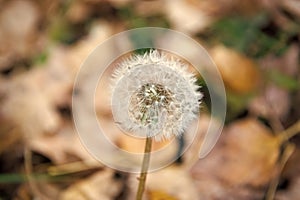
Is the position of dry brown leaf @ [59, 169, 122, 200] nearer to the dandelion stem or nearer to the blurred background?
the blurred background

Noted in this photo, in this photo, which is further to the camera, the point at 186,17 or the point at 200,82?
the point at 186,17

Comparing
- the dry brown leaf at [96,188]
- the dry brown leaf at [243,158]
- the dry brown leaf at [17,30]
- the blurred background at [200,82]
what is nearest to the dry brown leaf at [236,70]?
the blurred background at [200,82]

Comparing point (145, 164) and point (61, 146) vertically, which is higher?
point (61, 146)

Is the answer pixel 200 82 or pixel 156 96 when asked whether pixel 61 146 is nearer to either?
pixel 200 82

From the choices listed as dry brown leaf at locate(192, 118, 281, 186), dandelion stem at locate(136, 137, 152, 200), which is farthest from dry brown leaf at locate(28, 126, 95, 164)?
dandelion stem at locate(136, 137, 152, 200)

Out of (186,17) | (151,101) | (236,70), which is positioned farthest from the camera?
(186,17)

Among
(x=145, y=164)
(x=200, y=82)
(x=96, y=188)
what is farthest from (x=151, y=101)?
(x=200, y=82)

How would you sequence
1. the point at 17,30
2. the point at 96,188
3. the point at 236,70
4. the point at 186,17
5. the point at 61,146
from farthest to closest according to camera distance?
the point at 17,30 < the point at 186,17 < the point at 236,70 < the point at 61,146 < the point at 96,188

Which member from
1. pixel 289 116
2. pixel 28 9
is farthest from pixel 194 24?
pixel 28 9
